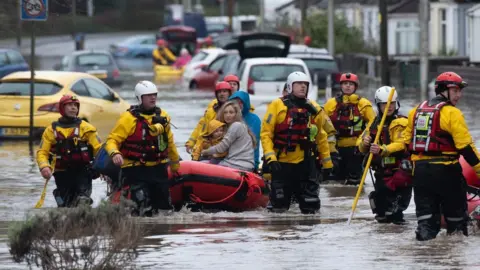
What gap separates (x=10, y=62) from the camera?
36250mm

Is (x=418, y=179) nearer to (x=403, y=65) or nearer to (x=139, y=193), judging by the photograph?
(x=139, y=193)

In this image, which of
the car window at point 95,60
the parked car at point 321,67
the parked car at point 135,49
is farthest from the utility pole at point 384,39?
the parked car at point 135,49

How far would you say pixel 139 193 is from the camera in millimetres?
14078

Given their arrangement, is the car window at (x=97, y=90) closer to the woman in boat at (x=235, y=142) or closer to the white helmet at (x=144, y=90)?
the woman in boat at (x=235, y=142)

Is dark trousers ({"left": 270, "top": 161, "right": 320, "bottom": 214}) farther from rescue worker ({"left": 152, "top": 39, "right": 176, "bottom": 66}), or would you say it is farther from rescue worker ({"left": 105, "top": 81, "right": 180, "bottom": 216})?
rescue worker ({"left": 152, "top": 39, "right": 176, "bottom": 66})

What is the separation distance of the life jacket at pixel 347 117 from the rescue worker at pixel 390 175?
12.3ft

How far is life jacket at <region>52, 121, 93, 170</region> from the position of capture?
14641mm

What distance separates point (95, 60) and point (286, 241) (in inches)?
1297

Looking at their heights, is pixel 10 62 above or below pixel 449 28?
below

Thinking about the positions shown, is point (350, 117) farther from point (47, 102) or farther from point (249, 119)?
point (47, 102)

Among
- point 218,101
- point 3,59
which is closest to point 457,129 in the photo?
point 218,101

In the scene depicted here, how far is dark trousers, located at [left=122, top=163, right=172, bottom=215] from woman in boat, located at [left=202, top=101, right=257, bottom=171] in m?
1.29

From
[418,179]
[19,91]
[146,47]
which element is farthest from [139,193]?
[146,47]

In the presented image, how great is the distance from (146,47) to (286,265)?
57.7 meters
